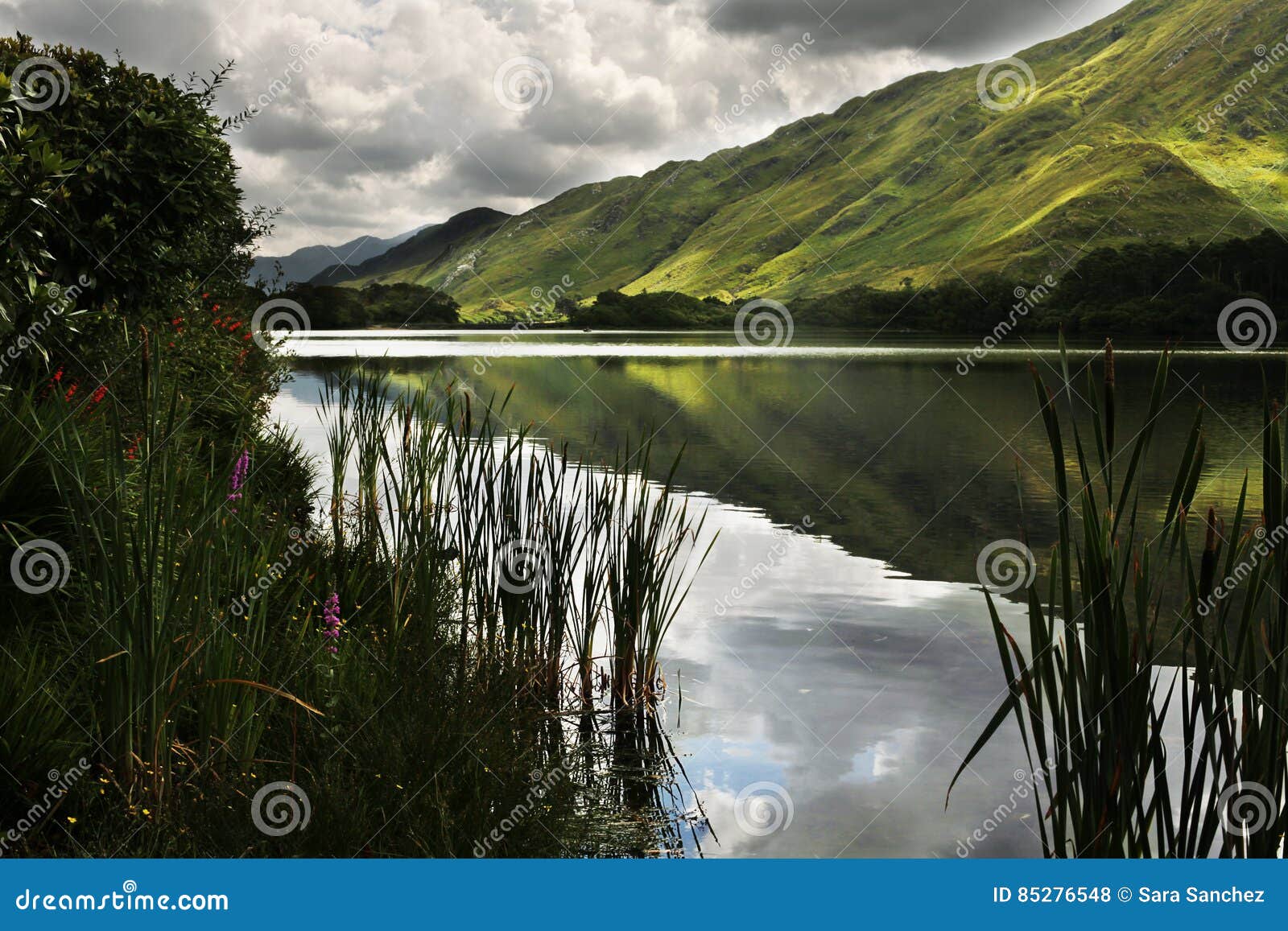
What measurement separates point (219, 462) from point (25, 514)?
15.0 ft

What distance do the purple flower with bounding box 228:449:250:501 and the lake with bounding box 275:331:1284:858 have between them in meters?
2.63

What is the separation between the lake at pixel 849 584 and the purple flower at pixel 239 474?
2.63 metres

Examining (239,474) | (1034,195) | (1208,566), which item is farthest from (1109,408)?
(1034,195)

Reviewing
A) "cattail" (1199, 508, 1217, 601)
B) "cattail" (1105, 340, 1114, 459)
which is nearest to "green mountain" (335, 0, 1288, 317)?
"cattail" (1199, 508, 1217, 601)

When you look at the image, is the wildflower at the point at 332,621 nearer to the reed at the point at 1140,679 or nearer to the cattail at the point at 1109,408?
the reed at the point at 1140,679

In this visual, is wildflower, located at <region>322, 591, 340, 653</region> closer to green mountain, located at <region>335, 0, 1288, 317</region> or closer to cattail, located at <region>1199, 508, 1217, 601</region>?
cattail, located at <region>1199, 508, 1217, 601</region>

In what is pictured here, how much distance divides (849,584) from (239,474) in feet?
18.8

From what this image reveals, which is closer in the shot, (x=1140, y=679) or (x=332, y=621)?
(x=1140, y=679)

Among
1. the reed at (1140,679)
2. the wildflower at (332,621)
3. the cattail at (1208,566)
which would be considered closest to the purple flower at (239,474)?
the wildflower at (332,621)

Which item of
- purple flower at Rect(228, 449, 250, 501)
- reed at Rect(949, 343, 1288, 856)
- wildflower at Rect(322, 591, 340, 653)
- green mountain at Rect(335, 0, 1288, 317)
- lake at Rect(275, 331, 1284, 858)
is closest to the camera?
reed at Rect(949, 343, 1288, 856)

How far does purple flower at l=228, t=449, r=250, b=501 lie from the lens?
15.2 ft

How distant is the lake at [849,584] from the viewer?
510cm

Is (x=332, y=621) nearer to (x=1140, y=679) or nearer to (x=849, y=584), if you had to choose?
(x=1140, y=679)

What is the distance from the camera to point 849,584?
919 centimetres
